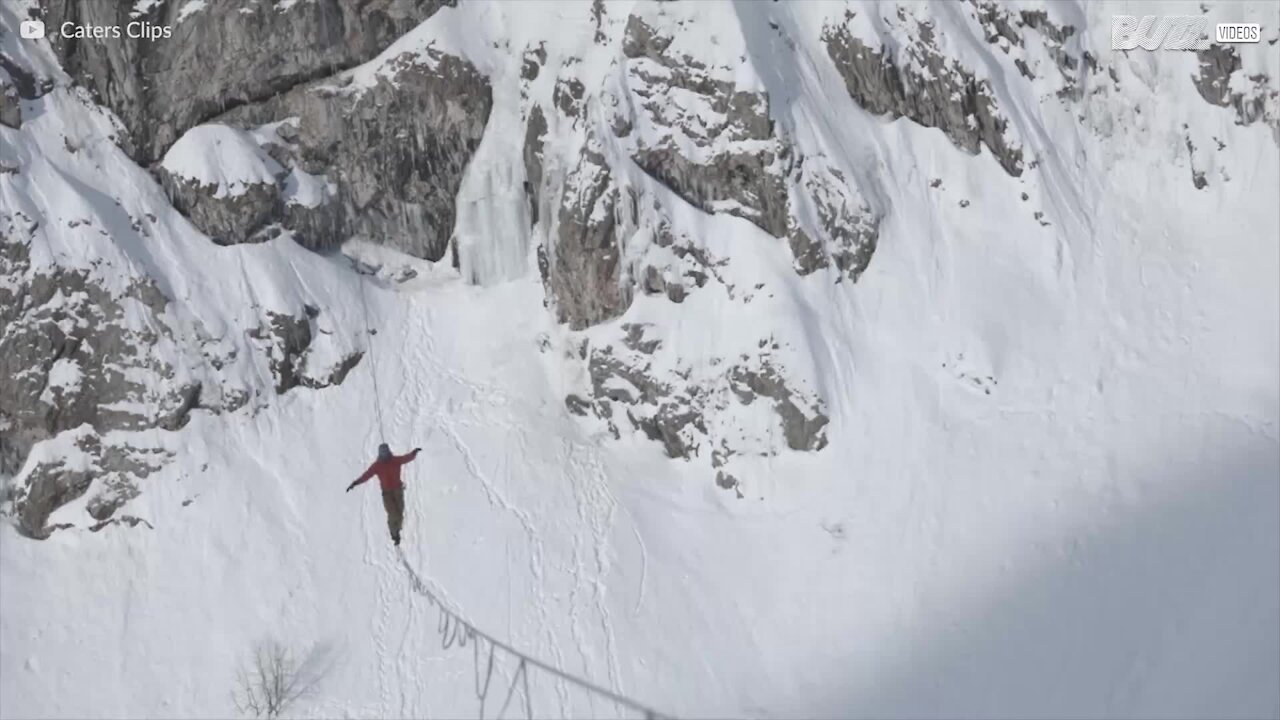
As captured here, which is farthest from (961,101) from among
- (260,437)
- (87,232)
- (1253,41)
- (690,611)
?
(87,232)

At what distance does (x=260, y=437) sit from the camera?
28.6m

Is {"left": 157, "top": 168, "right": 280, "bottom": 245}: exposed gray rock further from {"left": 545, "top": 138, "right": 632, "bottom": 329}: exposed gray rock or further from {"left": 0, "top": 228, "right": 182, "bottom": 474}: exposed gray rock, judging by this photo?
A: {"left": 545, "top": 138, "right": 632, "bottom": 329}: exposed gray rock

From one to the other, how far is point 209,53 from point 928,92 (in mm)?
14751

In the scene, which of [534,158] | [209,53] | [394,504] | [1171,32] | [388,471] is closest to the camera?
[388,471]

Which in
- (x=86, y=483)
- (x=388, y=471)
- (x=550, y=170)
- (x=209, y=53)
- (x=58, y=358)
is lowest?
(x=86, y=483)

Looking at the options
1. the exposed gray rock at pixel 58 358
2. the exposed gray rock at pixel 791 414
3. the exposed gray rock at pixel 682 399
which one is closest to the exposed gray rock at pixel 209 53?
the exposed gray rock at pixel 58 358

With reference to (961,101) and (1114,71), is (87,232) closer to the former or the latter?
(961,101)

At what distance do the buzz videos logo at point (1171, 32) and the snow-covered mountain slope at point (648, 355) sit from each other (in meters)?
0.27

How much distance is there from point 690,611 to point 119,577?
10.5 m

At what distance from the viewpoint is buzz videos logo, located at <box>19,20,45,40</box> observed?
29328 millimetres

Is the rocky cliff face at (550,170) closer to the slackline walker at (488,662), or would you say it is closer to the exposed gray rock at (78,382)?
the exposed gray rock at (78,382)

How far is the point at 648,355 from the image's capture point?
28609 millimetres

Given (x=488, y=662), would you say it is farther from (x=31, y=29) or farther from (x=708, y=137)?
(x=31, y=29)

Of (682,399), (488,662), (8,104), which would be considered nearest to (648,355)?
(682,399)
